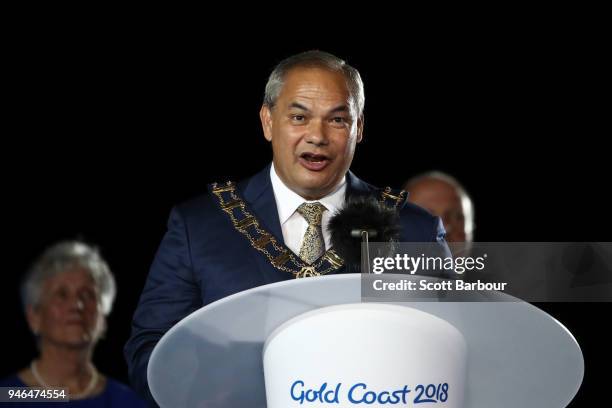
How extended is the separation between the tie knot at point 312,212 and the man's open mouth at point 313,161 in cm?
8

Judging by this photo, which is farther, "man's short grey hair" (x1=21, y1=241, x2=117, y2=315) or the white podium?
"man's short grey hair" (x1=21, y1=241, x2=117, y2=315)

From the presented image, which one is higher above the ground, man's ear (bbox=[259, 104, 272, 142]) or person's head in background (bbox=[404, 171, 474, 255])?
man's ear (bbox=[259, 104, 272, 142])

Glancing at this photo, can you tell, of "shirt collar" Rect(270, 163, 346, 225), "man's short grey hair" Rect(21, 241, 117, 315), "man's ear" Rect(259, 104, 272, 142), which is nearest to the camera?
"shirt collar" Rect(270, 163, 346, 225)

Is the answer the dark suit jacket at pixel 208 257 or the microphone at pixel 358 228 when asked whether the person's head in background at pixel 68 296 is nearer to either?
the dark suit jacket at pixel 208 257

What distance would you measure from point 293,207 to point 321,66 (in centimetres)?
30

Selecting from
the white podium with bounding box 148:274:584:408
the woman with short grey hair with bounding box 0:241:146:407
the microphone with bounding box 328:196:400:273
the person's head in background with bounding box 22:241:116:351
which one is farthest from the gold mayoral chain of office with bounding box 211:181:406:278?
the person's head in background with bounding box 22:241:116:351

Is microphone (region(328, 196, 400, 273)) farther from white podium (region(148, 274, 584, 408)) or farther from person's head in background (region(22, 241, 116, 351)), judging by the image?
person's head in background (region(22, 241, 116, 351))

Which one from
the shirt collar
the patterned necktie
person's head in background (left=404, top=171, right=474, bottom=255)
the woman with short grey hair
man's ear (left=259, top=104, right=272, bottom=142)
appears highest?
man's ear (left=259, top=104, right=272, bottom=142)

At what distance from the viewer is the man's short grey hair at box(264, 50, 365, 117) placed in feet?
7.02

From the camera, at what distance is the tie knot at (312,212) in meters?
2.08

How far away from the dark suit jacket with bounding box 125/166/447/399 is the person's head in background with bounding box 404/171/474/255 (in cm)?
130

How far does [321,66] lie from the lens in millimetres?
2131

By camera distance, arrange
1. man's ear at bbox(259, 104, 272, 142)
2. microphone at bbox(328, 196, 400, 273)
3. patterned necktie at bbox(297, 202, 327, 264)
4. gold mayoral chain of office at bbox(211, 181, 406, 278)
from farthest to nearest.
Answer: man's ear at bbox(259, 104, 272, 142)
patterned necktie at bbox(297, 202, 327, 264)
gold mayoral chain of office at bbox(211, 181, 406, 278)
microphone at bbox(328, 196, 400, 273)

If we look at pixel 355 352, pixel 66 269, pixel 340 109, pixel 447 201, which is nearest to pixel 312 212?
pixel 340 109
